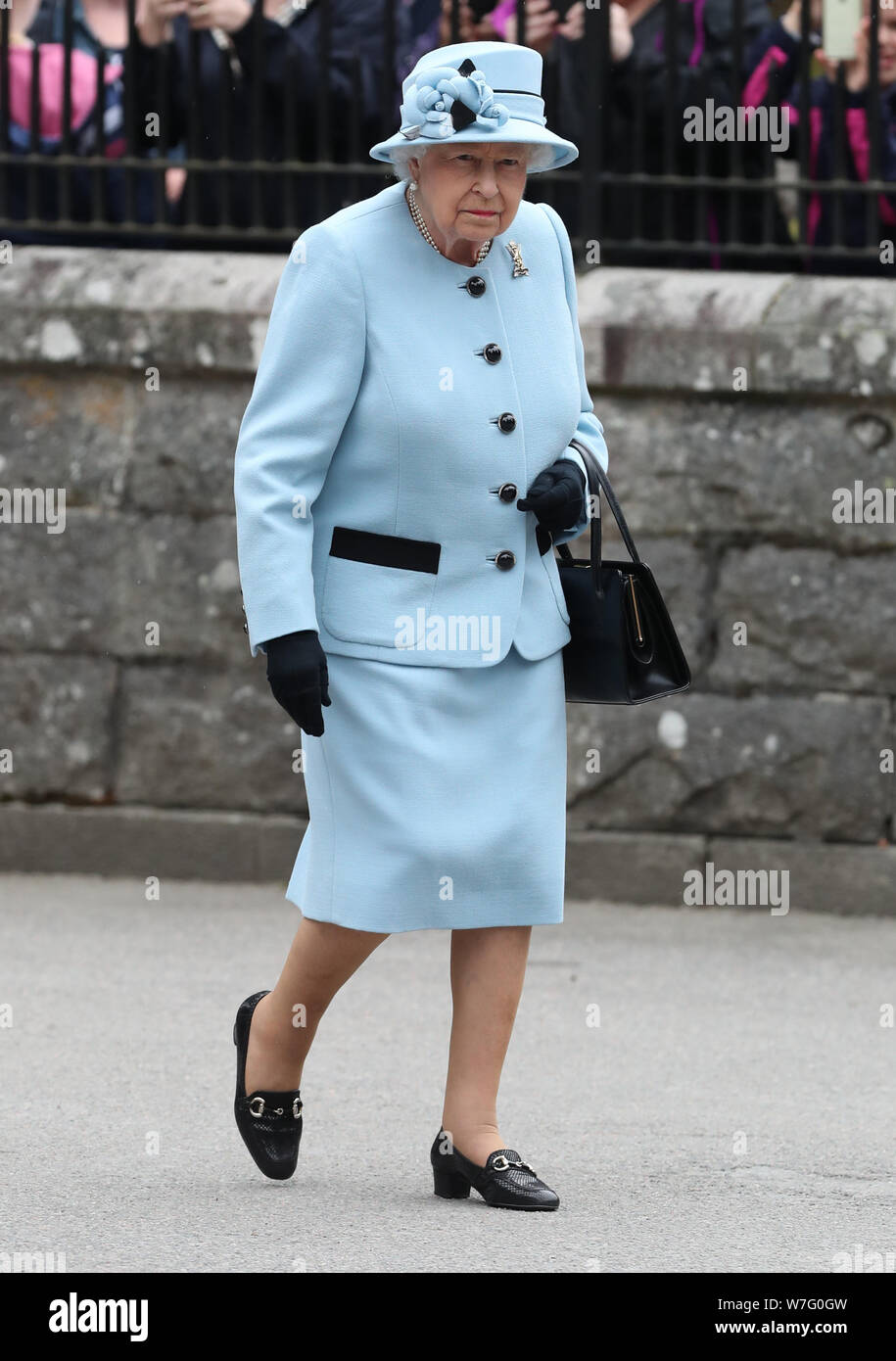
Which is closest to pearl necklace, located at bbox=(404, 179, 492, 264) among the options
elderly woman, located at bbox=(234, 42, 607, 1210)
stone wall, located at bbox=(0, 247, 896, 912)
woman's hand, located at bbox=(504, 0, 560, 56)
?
elderly woman, located at bbox=(234, 42, 607, 1210)

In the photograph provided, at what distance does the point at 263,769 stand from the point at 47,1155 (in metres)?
2.58

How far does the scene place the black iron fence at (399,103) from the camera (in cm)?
665

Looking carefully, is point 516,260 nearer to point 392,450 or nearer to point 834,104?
point 392,450

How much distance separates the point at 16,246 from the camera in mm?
6934

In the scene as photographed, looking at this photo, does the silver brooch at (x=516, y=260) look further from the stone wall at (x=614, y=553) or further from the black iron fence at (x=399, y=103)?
the black iron fence at (x=399, y=103)

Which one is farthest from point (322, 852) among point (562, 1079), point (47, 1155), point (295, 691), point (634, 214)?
point (634, 214)

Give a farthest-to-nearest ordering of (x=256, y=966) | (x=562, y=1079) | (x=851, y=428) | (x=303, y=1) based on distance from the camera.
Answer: (x=303, y=1) → (x=851, y=428) → (x=256, y=966) → (x=562, y=1079)

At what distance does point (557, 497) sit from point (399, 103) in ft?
10.7

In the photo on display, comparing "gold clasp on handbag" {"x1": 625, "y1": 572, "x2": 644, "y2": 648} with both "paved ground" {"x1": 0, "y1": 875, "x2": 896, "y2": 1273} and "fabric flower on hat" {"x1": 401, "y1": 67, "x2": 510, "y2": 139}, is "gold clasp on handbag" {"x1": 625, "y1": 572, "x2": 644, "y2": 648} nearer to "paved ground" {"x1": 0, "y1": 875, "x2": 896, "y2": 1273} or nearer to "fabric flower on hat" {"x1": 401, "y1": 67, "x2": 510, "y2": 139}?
"fabric flower on hat" {"x1": 401, "y1": 67, "x2": 510, "y2": 139}

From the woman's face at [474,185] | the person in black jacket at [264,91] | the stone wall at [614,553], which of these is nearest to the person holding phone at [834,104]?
the stone wall at [614,553]

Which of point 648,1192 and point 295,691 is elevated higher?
point 295,691

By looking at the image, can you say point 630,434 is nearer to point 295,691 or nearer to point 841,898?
point 841,898

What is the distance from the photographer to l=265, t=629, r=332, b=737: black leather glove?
3.70m

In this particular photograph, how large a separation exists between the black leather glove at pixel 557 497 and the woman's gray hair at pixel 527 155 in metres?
0.51
